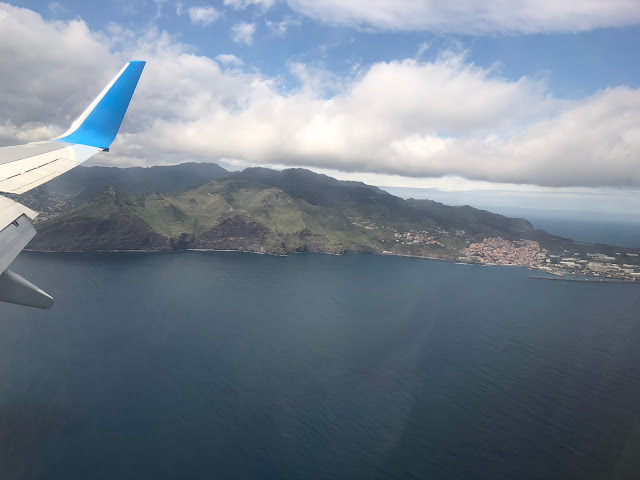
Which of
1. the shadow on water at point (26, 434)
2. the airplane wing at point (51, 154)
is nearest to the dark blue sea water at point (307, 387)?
the shadow on water at point (26, 434)

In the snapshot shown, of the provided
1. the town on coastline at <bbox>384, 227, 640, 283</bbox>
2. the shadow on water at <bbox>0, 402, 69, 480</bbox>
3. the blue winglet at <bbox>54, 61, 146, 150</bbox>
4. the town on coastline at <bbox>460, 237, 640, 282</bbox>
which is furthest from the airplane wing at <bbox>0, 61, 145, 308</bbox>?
the town on coastline at <bbox>460, 237, 640, 282</bbox>

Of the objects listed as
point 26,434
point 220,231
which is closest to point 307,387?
point 26,434

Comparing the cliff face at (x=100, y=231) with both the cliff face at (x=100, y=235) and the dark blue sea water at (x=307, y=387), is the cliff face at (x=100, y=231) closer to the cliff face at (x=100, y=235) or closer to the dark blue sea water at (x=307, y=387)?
the cliff face at (x=100, y=235)

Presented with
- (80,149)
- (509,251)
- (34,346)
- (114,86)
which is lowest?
(34,346)

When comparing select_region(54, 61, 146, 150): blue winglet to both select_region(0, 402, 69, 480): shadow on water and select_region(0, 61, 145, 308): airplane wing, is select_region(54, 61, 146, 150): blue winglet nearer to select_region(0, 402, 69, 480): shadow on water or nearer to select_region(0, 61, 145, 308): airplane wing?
select_region(0, 61, 145, 308): airplane wing

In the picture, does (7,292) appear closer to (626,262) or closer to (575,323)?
(575,323)

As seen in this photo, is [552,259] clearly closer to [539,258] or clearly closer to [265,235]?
[539,258]

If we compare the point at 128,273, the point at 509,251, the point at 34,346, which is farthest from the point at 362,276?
the point at 509,251
